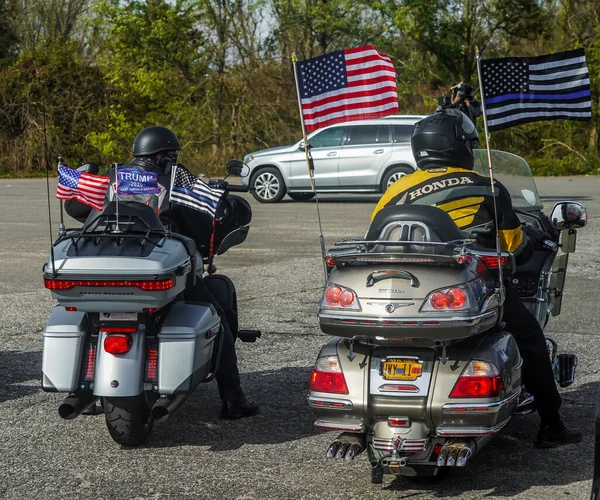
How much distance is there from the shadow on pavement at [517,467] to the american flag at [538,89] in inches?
65.4

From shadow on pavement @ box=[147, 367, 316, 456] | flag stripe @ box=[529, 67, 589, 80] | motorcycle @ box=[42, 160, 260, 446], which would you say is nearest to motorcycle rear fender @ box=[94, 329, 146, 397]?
motorcycle @ box=[42, 160, 260, 446]

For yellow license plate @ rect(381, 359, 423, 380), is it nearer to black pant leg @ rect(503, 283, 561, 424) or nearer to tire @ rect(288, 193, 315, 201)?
black pant leg @ rect(503, 283, 561, 424)

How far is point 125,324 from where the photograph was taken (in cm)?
496

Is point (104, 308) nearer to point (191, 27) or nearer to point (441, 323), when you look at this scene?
point (441, 323)

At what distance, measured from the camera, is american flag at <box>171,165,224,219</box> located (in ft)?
17.9

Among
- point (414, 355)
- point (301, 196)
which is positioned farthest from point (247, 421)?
point (301, 196)

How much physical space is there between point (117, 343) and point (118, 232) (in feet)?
1.71

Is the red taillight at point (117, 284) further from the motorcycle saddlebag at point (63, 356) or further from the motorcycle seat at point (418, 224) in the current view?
the motorcycle seat at point (418, 224)

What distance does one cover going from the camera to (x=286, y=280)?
1077 centimetres

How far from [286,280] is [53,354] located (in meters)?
5.82

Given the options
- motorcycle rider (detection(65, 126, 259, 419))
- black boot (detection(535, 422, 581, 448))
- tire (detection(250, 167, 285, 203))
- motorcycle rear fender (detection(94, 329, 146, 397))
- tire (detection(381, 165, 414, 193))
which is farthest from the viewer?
tire (detection(250, 167, 285, 203))

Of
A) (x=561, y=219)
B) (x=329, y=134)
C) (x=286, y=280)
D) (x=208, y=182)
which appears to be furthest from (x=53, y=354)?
(x=329, y=134)

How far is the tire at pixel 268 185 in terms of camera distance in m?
21.5

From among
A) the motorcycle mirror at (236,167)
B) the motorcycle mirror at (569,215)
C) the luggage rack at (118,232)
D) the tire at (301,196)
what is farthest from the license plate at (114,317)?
the tire at (301,196)
